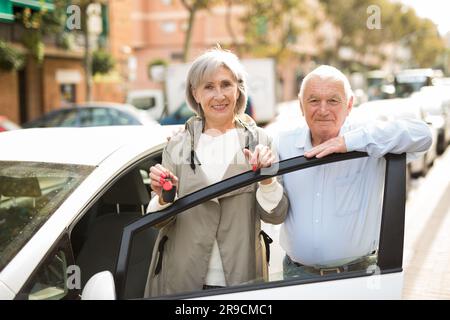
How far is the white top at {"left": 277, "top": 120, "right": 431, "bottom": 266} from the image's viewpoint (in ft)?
6.86

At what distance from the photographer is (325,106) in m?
2.22

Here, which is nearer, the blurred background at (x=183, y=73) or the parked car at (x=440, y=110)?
the blurred background at (x=183, y=73)

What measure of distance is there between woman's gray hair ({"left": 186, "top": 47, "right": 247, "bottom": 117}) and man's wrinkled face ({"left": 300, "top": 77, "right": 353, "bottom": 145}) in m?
0.26

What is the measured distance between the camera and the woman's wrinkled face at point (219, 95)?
88.6 inches

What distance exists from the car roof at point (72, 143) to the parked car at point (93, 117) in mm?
8541

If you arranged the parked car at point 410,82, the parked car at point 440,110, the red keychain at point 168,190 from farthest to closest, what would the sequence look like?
1. the parked car at point 410,82
2. the parked car at point 440,110
3. the red keychain at point 168,190

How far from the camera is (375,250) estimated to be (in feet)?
6.80

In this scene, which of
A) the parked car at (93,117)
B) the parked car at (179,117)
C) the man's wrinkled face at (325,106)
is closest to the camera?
the man's wrinkled face at (325,106)

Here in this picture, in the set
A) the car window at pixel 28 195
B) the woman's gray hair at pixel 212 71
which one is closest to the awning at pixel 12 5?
the car window at pixel 28 195

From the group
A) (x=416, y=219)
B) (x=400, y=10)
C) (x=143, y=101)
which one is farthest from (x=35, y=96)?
(x=400, y=10)

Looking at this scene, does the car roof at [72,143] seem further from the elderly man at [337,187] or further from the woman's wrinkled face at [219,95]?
the elderly man at [337,187]

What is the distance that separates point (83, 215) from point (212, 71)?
2.49 ft

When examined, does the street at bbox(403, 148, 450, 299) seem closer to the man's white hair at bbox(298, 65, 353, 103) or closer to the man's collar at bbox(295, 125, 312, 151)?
the man's collar at bbox(295, 125, 312, 151)

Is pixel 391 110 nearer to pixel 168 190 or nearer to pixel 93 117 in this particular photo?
pixel 93 117
